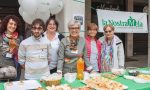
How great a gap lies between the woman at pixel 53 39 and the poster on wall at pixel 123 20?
6.94ft

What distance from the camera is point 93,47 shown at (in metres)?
4.05

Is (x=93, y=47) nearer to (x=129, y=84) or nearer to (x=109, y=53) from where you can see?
(x=109, y=53)

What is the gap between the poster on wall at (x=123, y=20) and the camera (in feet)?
19.1

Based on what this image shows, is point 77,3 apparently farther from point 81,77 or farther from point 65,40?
point 81,77

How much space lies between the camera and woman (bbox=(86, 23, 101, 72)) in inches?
156

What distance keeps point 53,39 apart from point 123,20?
9.12 ft

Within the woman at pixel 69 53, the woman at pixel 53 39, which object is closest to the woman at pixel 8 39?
the woman at pixel 53 39

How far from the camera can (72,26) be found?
3438 mm

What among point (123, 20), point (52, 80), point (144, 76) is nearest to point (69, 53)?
point (52, 80)

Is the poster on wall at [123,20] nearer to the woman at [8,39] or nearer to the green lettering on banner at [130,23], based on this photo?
the green lettering on banner at [130,23]

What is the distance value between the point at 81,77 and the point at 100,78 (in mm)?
239

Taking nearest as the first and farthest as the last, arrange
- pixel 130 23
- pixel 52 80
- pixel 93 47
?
pixel 52 80 → pixel 93 47 → pixel 130 23

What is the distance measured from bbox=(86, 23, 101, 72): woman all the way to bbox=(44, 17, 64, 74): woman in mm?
493

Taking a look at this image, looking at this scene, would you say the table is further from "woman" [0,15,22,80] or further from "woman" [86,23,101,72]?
"woman" [86,23,101,72]
